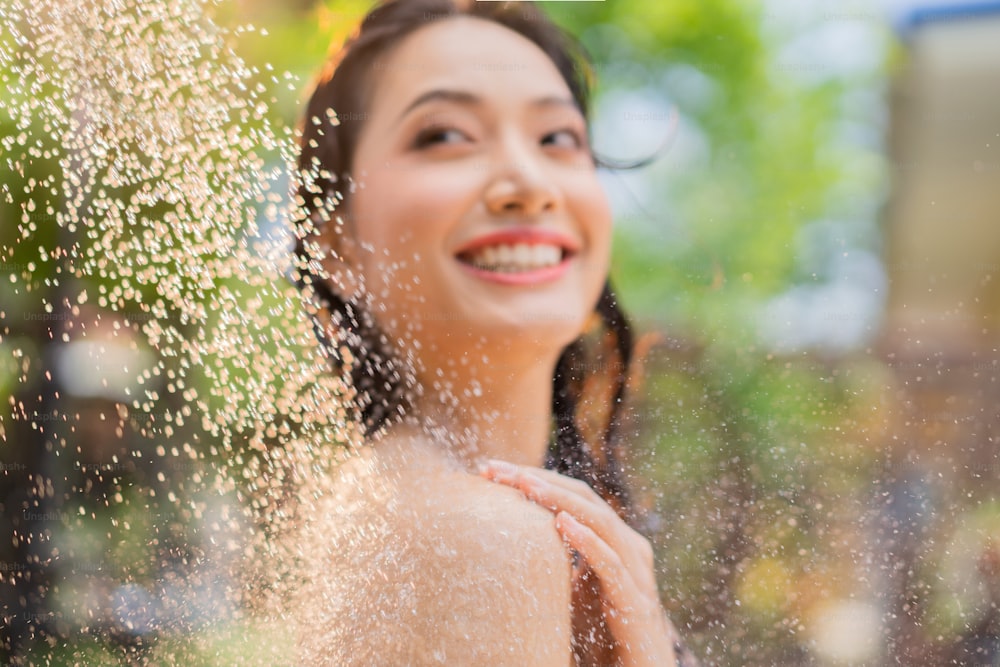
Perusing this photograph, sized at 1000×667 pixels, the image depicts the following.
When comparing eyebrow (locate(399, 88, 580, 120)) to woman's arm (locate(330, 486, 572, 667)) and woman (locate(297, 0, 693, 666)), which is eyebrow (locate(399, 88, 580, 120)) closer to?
woman (locate(297, 0, 693, 666))

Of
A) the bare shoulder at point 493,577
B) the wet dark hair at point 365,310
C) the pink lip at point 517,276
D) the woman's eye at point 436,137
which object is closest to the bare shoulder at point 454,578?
the bare shoulder at point 493,577

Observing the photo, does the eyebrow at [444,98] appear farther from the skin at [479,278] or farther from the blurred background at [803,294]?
the blurred background at [803,294]

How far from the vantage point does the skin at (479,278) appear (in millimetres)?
918

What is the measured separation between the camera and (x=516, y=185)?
917 mm

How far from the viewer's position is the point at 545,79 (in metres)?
0.95

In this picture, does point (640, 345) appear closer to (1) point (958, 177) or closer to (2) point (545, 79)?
(2) point (545, 79)

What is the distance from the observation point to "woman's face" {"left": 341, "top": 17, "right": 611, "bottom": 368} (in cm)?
92

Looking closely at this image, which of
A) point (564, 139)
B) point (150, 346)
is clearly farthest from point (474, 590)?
point (150, 346)

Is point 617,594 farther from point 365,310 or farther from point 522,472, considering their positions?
point 365,310

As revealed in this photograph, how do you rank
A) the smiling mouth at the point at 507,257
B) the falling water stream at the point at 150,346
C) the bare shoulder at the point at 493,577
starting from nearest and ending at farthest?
1. the bare shoulder at the point at 493,577
2. the smiling mouth at the point at 507,257
3. the falling water stream at the point at 150,346

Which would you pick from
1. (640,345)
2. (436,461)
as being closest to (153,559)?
(436,461)

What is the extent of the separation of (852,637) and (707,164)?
646 millimetres

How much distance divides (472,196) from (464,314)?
0.14 meters

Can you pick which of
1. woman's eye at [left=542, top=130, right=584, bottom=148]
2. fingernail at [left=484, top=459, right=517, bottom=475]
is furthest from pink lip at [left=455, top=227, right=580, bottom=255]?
fingernail at [left=484, top=459, right=517, bottom=475]
